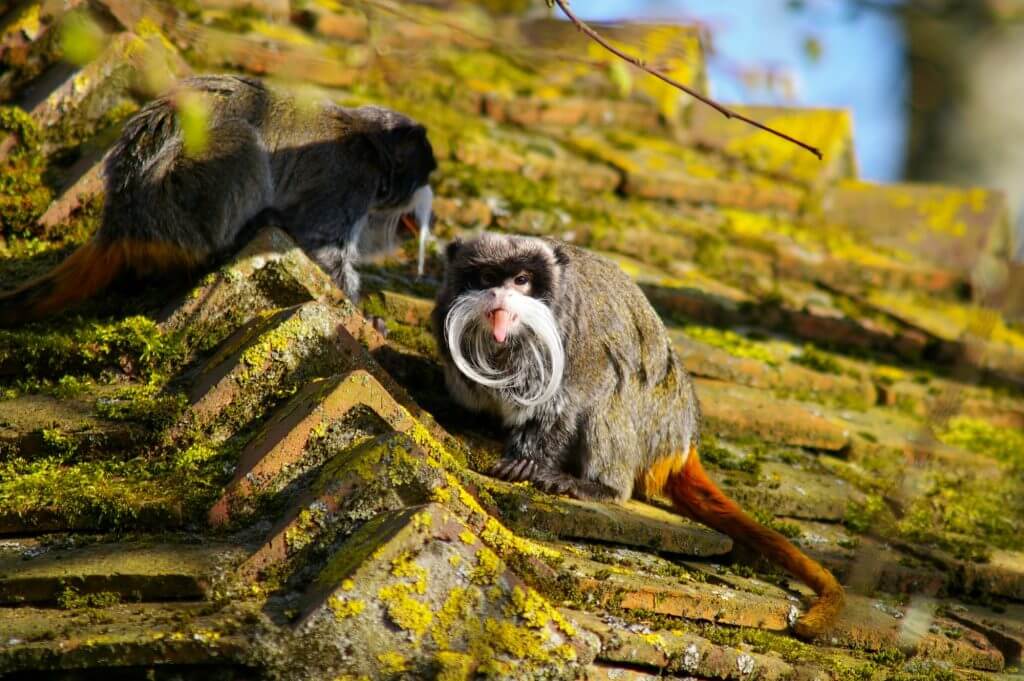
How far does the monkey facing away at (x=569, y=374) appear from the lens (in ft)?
12.3

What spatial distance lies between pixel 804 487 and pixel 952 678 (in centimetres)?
119

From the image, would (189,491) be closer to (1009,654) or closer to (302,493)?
(302,493)

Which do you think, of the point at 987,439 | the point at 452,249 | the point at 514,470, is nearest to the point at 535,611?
the point at 514,470

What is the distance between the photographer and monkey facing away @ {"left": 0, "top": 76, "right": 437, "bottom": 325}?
3.70 m

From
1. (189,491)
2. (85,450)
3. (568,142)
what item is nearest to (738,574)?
(189,491)

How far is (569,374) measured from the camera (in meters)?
3.90

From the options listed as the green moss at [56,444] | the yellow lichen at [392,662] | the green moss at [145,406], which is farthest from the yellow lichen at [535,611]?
the green moss at [56,444]

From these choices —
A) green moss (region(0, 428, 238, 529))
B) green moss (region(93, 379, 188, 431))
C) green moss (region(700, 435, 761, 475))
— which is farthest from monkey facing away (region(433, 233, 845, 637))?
green moss (region(0, 428, 238, 529))

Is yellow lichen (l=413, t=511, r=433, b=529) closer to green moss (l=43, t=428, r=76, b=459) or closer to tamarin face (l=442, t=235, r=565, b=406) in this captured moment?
green moss (l=43, t=428, r=76, b=459)

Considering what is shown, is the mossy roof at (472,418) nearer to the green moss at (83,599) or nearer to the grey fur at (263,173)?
the green moss at (83,599)

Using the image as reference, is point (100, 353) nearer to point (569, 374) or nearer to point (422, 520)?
point (422, 520)

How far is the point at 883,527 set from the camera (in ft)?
12.0

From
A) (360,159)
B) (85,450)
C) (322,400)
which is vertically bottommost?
(85,450)

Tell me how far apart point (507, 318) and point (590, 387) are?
0.43 metres
